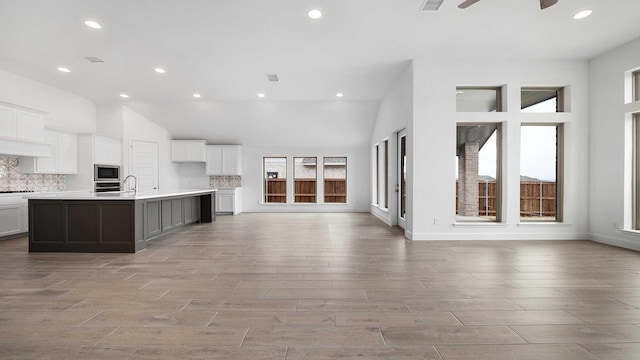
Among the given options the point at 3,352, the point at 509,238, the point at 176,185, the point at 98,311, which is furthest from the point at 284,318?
the point at 176,185

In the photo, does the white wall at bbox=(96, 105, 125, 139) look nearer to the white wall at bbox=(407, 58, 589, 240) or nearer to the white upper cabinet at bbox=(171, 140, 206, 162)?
the white upper cabinet at bbox=(171, 140, 206, 162)

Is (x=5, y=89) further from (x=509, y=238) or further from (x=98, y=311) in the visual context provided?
(x=509, y=238)

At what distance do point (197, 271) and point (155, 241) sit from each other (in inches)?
86.3

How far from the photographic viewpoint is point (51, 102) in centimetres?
655

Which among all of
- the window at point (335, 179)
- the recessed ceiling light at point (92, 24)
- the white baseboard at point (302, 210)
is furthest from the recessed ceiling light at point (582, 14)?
the white baseboard at point (302, 210)

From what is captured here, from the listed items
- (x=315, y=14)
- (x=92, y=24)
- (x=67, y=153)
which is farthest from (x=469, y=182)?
(x=67, y=153)

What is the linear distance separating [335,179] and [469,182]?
4.96 metres

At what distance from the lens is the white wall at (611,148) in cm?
473

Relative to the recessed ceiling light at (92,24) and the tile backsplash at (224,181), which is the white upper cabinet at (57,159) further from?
the tile backsplash at (224,181)

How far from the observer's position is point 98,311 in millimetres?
2396

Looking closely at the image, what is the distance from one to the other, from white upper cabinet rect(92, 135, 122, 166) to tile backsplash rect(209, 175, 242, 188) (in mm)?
2686

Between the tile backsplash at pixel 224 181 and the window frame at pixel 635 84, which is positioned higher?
the window frame at pixel 635 84

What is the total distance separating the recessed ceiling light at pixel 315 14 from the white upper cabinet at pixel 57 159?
604cm

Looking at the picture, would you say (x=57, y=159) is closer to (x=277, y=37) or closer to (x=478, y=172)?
(x=277, y=37)
